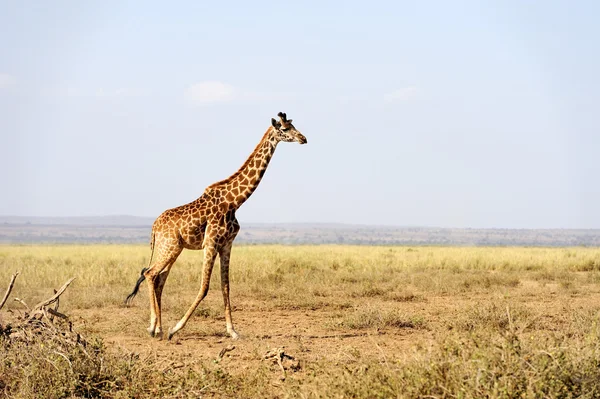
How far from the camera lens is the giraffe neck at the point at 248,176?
33.8 feet

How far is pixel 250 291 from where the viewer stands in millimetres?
16297

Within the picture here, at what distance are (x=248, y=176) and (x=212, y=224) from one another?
804mm

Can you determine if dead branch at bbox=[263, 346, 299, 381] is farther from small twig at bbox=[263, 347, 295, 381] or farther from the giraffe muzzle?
the giraffe muzzle

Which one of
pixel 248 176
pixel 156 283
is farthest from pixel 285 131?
pixel 156 283

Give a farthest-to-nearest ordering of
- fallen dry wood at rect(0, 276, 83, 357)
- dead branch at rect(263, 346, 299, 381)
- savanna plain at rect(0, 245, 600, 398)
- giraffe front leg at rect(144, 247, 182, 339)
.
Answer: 1. giraffe front leg at rect(144, 247, 182, 339)
2. dead branch at rect(263, 346, 299, 381)
3. fallen dry wood at rect(0, 276, 83, 357)
4. savanna plain at rect(0, 245, 600, 398)

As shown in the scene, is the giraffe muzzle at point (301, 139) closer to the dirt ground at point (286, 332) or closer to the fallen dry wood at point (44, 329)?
the dirt ground at point (286, 332)

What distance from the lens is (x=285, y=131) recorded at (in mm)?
10242

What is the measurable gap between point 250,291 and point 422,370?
10.9m

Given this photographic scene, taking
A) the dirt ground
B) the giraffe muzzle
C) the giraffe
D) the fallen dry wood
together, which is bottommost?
the dirt ground

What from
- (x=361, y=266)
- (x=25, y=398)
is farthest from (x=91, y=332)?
(x=361, y=266)

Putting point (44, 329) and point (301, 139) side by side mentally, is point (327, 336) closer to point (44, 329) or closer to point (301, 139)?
point (301, 139)

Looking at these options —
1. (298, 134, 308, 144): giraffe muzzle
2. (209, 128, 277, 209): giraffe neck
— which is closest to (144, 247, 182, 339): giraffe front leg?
(209, 128, 277, 209): giraffe neck

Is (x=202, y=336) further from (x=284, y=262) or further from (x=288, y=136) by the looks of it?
(x=284, y=262)

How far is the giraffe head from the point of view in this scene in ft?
33.4
